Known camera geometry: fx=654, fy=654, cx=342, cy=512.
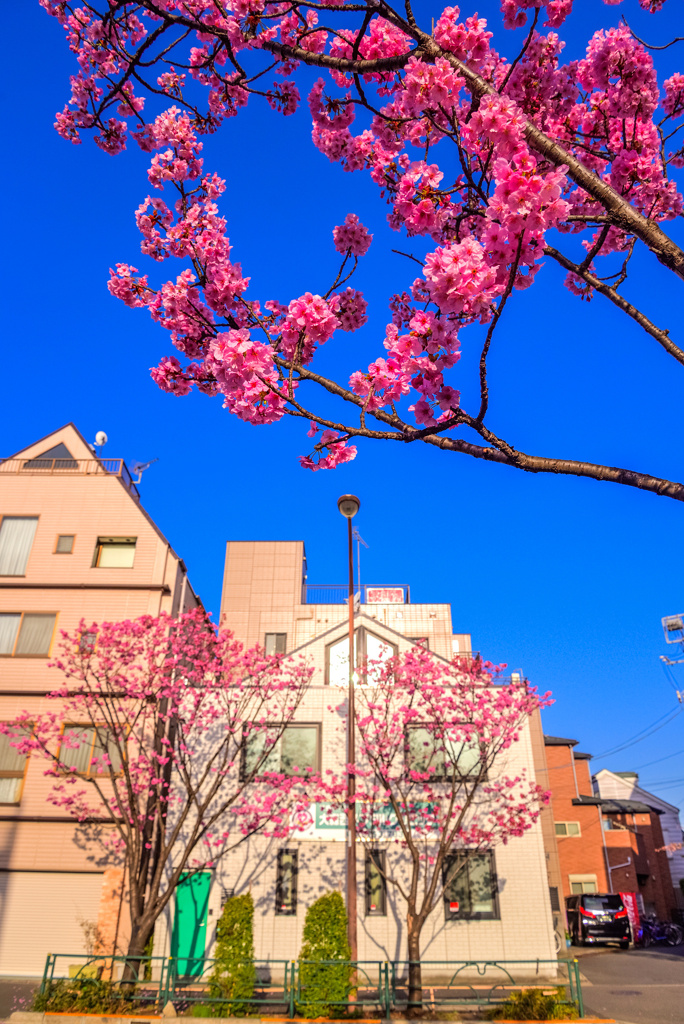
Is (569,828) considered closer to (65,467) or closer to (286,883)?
(286,883)

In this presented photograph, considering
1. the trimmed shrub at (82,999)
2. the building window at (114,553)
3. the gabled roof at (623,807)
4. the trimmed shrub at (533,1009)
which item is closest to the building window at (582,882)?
the gabled roof at (623,807)

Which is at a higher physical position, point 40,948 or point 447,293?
point 447,293

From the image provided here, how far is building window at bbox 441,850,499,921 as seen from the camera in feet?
56.8

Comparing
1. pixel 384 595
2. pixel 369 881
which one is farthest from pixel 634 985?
pixel 384 595

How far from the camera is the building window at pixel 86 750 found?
693 inches

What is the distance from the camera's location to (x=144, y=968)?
50.7 ft

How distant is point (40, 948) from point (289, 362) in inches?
730

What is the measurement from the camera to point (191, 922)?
17328 mm

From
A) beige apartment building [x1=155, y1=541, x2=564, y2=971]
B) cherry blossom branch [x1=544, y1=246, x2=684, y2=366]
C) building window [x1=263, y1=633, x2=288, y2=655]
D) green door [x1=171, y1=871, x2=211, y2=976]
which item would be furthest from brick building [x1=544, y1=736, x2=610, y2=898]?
cherry blossom branch [x1=544, y1=246, x2=684, y2=366]

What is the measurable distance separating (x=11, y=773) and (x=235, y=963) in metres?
8.70

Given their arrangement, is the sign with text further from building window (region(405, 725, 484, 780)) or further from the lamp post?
the lamp post

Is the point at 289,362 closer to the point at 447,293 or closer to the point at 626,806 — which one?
the point at 447,293

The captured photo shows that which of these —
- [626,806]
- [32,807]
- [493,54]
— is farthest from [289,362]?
[626,806]

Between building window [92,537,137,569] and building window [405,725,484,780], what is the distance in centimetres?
1006
